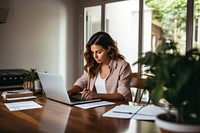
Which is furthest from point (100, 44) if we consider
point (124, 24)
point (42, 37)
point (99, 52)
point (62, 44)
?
point (124, 24)

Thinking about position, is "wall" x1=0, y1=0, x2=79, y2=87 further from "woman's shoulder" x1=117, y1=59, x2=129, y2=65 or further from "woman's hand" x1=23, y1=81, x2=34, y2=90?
"woman's shoulder" x1=117, y1=59, x2=129, y2=65

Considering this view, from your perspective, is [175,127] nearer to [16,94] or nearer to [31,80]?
[16,94]

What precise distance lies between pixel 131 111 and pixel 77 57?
3.45 meters

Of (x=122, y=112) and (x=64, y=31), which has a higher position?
(x=64, y=31)

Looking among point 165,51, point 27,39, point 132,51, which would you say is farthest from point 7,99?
point 132,51

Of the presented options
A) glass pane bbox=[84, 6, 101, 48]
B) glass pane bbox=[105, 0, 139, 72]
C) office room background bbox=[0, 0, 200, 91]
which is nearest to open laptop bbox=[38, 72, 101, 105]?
office room background bbox=[0, 0, 200, 91]

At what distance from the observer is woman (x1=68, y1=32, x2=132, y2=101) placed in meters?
2.20

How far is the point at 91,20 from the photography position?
484cm

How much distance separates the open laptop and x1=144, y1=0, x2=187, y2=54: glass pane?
1989 mm

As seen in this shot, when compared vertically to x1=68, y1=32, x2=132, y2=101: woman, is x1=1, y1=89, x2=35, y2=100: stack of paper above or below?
below

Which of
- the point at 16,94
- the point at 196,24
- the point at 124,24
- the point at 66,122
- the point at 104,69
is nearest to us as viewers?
the point at 66,122

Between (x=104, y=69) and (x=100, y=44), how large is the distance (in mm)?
252

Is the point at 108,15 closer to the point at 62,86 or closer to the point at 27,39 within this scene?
the point at 27,39

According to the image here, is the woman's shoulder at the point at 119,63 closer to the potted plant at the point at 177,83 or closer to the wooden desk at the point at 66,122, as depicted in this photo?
the wooden desk at the point at 66,122
